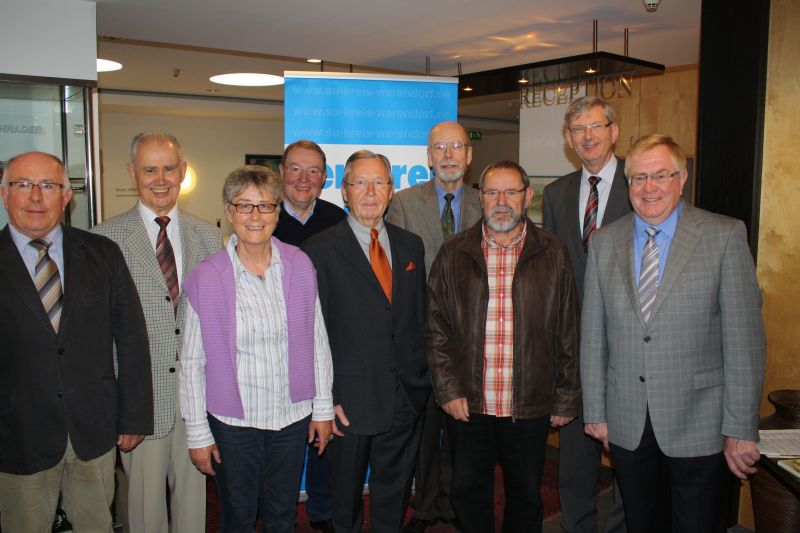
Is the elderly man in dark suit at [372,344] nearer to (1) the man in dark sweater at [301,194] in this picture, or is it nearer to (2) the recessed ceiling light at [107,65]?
(1) the man in dark sweater at [301,194]

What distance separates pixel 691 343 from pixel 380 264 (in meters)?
1.27

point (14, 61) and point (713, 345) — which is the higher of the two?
point (14, 61)

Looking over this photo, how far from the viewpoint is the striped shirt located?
7.77 ft

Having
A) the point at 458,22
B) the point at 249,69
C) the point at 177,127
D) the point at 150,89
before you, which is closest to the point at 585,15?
the point at 458,22

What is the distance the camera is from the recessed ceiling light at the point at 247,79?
26.7ft

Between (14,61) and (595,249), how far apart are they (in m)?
3.45

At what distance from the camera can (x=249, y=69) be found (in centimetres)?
759

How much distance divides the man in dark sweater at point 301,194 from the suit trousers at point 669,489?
1844mm

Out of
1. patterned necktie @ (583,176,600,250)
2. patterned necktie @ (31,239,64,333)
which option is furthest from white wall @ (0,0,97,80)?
patterned necktie @ (583,176,600,250)

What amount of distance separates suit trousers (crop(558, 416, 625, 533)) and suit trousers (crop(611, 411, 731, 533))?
1.66 feet

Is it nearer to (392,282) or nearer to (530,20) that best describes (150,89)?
(530,20)

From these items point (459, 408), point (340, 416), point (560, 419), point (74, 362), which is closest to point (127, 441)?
point (74, 362)

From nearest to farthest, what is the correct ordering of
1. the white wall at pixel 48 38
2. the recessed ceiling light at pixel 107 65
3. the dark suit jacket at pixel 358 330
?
1. the dark suit jacket at pixel 358 330
2. the white wall at pixel 48 38
3. the recessed ceiling light at pixel 107 65

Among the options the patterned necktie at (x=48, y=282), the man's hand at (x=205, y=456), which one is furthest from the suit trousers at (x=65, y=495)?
the patterned necktie at (x=48, y=282)
